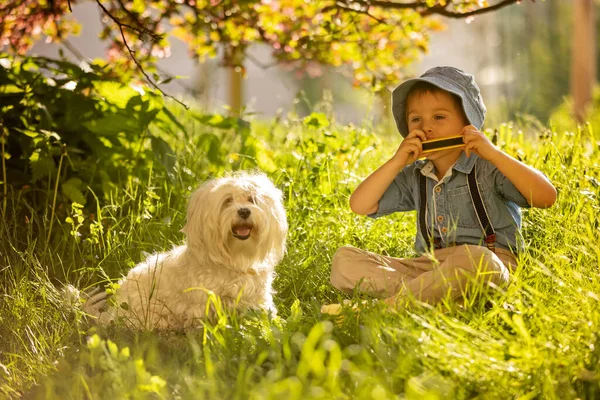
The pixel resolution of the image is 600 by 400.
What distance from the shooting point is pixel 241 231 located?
10.8ft

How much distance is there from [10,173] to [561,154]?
3082mm

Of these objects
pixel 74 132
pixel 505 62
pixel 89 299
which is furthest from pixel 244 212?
pixel 505 62

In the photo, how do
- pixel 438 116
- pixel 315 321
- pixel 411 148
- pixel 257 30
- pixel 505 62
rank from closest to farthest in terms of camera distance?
1. pixel 315 321
2. pixel 411 148
3. pixel 438 116
4. pixel 257 30
5. pixel 505 62

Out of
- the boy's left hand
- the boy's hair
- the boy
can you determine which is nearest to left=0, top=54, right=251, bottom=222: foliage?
the boy

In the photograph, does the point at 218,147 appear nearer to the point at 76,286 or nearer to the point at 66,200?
the point at 66,200

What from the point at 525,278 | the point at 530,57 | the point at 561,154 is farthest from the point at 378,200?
the point at 530,57

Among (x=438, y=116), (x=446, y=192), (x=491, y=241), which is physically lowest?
(x=491, y=241)

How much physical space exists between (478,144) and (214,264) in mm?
1251

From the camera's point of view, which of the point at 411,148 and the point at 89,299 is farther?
the point at 89,299

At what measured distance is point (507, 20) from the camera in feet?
91.1

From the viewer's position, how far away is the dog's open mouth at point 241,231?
129 inches

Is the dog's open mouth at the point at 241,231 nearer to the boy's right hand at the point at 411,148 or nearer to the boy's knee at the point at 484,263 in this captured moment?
the boy's right hand at the point at 411,148

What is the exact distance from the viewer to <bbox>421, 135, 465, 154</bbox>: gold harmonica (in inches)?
131

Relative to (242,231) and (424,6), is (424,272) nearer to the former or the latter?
(242,231)
